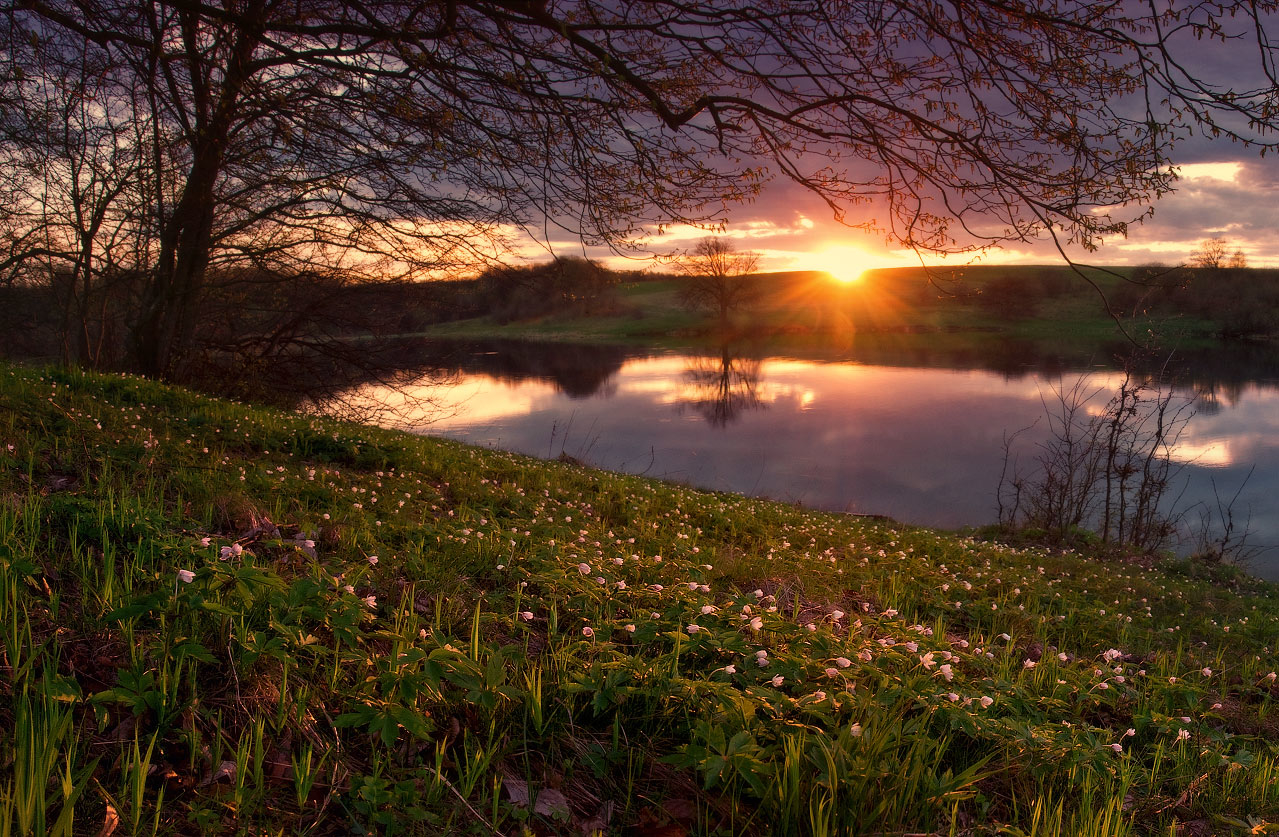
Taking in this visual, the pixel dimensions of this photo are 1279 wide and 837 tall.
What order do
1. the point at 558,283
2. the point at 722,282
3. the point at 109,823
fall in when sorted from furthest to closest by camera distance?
the point at 722,282 → the point at 558,283 → the point at 109,823

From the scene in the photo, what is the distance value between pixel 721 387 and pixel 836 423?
1205 cm

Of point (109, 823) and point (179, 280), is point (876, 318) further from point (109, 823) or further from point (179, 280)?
point (109, 823)

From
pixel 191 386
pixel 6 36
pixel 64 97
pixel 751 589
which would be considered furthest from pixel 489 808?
pixel 191 386

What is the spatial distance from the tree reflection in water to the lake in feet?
0.58

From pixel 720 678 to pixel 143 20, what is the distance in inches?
334

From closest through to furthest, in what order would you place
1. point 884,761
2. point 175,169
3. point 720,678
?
point 884,761 < point 720,678 < point 175,169

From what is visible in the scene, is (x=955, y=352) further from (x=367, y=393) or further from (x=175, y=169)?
(x=175, y=169)

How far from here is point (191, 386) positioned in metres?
14.0

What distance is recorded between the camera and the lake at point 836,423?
17.8 metres

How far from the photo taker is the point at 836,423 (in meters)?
28.1

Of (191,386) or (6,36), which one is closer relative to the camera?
(6,36)

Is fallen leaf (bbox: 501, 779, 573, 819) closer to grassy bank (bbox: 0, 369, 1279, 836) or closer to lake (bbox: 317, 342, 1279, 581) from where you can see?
grassy bank (bbox: 0, 369, 1279, 836)

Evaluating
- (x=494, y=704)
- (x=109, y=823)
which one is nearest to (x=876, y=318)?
(x=494, y=704)

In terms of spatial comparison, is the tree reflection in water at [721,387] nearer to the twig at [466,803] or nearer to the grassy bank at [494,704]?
the grassy bank at [494,704]
